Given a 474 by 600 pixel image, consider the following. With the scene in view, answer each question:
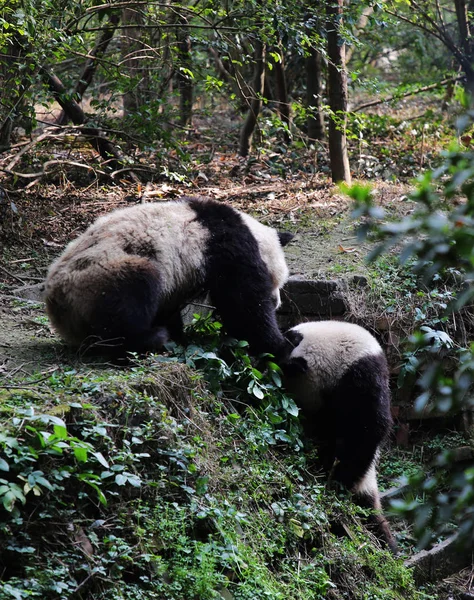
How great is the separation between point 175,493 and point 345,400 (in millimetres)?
1909

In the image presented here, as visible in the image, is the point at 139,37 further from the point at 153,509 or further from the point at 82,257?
the point at 153,509

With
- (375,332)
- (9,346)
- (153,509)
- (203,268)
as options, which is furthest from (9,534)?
(375,332)

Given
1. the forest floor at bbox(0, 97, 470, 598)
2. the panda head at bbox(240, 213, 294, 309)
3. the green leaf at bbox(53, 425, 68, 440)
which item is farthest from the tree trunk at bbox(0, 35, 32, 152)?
the green leaf at bbox(53, 425, 68, 440)

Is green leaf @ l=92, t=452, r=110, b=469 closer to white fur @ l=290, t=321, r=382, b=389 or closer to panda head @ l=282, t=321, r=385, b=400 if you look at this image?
panda head @ l=282, t=321, r=385, b=400

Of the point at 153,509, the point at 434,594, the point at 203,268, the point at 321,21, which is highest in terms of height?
the point at 321,21

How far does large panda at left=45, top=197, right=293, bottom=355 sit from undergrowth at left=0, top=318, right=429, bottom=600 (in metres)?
0.23

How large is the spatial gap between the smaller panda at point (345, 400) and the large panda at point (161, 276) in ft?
1.07

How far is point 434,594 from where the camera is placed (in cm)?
533

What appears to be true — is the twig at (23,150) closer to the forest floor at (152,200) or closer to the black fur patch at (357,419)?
the forest floor at (152,200)

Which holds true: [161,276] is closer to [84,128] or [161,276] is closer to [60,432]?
[60,432]

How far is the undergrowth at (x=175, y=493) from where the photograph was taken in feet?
10.7

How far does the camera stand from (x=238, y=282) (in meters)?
5.25

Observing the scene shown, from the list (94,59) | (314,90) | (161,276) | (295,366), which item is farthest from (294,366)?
(314,90)

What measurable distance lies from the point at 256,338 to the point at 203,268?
63 centimetres
